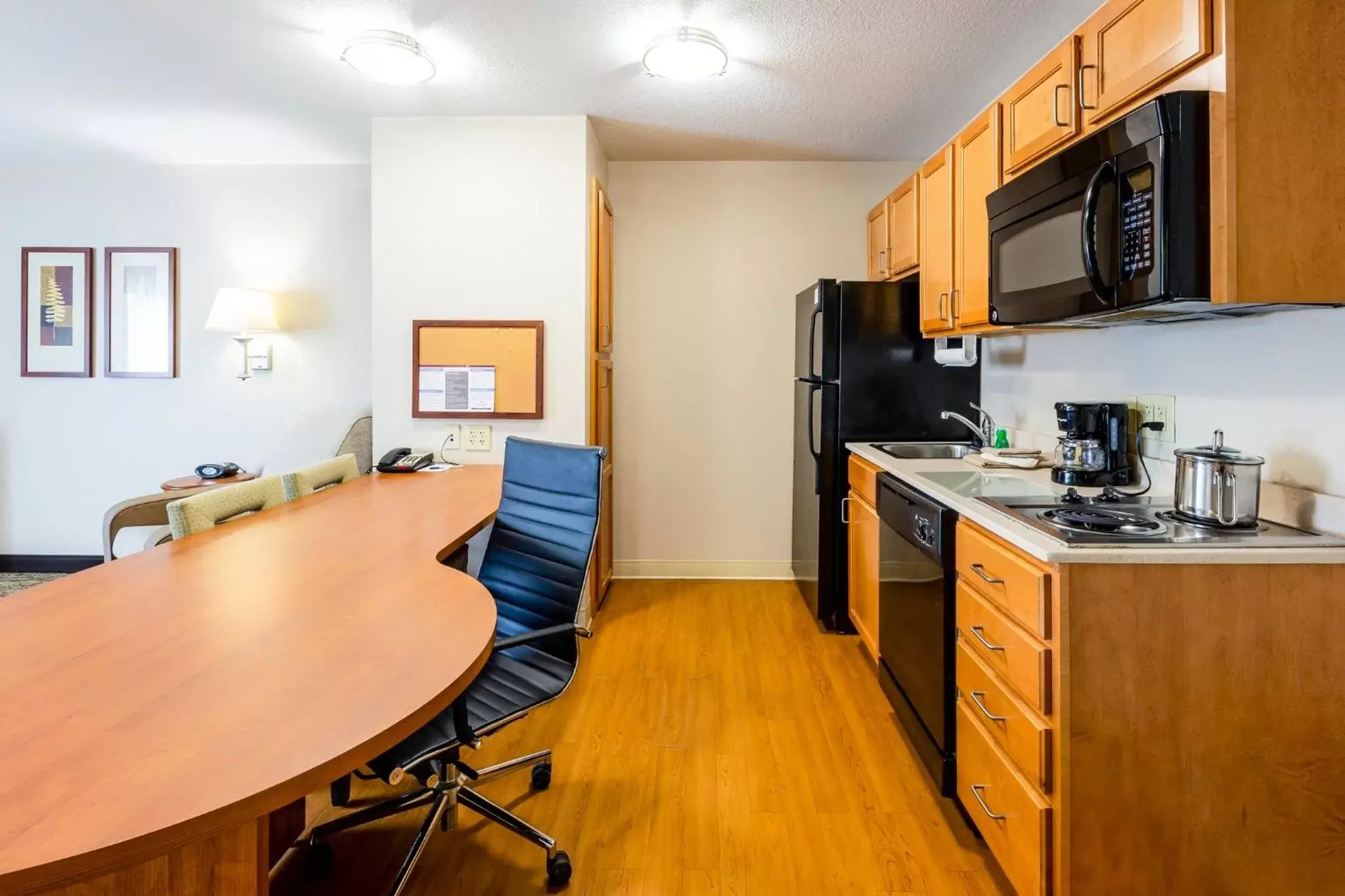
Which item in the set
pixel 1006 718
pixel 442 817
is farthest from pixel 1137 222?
pixel 442 817

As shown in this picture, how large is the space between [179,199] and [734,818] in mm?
4348

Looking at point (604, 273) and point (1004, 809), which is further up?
point (604, 273)

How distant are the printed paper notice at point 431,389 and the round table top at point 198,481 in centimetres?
99

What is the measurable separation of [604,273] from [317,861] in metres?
2.69

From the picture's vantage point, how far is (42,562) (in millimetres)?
3895

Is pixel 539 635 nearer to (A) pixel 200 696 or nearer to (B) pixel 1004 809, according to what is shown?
(A) pixel 200 696

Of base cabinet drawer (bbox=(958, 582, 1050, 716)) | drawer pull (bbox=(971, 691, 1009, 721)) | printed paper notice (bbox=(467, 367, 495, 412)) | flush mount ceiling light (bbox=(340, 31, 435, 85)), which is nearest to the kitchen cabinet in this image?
base cabinet drawer (bbox=(958, 582, 1050, 716))

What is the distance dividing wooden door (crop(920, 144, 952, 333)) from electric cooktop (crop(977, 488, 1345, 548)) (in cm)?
107

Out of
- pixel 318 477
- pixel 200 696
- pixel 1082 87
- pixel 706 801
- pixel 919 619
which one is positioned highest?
pixel 1082 87

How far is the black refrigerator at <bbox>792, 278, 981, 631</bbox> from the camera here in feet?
9.95

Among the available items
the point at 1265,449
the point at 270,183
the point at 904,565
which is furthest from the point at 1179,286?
the point at 270,183

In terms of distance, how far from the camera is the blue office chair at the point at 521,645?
1.47 meters

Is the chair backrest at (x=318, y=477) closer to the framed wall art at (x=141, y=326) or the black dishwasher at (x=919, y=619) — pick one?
the framed wall art at (x=141, y=326)

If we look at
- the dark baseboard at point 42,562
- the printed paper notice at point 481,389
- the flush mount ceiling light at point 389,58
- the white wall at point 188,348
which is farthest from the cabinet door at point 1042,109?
the dark baseboard at point 42,562
